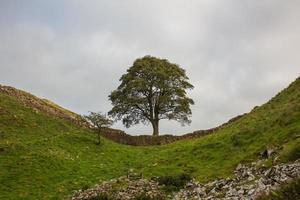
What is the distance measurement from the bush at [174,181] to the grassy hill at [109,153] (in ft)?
3.16

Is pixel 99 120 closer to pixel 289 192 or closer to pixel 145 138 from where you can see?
pixel 145 138

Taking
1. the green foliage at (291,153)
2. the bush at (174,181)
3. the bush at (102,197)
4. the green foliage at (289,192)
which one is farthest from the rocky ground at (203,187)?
the green foliage at (289,192)

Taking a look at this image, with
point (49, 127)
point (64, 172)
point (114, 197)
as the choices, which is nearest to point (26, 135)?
point (49, 127)

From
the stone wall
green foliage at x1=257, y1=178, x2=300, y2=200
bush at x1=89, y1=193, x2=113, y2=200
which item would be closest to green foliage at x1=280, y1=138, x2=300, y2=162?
bush at x1=89, y1=193, x2=113, y2=200

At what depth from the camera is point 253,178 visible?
2727 cm

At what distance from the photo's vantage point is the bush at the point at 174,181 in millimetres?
34469

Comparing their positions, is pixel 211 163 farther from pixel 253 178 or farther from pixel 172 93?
pixel 172 93

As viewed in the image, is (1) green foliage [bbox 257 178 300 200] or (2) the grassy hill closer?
(1) green foliage [bbox 257 178 300 200]

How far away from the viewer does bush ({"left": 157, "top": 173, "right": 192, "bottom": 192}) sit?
113 ft

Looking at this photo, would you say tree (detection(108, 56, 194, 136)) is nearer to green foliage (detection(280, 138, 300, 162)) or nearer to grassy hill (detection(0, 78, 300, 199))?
grassy hill (detection(0, 78, 300, 199))

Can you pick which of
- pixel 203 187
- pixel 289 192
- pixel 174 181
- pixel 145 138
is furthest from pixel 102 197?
pixel 145 138

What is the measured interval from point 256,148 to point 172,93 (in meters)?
40.6

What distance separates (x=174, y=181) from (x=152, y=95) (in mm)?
41661

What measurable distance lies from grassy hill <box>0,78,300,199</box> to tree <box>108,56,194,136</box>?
696 inches
